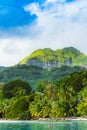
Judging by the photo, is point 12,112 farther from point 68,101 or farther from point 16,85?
point 16,85

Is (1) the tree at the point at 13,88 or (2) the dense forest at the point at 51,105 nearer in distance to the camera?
(2) the dense forest at the point at 51,105

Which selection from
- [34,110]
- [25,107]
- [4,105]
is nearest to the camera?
[34,110]

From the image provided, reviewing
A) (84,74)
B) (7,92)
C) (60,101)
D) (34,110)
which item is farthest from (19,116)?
(7,92)

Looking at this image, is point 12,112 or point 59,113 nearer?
point 59,113

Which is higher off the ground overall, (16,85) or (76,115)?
(16,85)

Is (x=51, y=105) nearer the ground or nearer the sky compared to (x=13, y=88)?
nearer the ground

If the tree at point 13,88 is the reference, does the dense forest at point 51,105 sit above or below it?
below

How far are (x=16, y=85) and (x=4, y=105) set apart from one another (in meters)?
42.7

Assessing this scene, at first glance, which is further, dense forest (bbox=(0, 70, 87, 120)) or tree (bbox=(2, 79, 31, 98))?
tree (bbox=(2, 79, 31, 98))

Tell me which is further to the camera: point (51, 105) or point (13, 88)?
point (13, 88)

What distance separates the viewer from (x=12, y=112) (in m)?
145

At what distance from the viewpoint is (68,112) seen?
12800cm

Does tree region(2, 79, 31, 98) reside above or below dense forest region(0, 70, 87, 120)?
above

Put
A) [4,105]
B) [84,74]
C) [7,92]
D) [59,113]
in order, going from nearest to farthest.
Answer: [59,113], [4,105], [84,74], [7,92]
